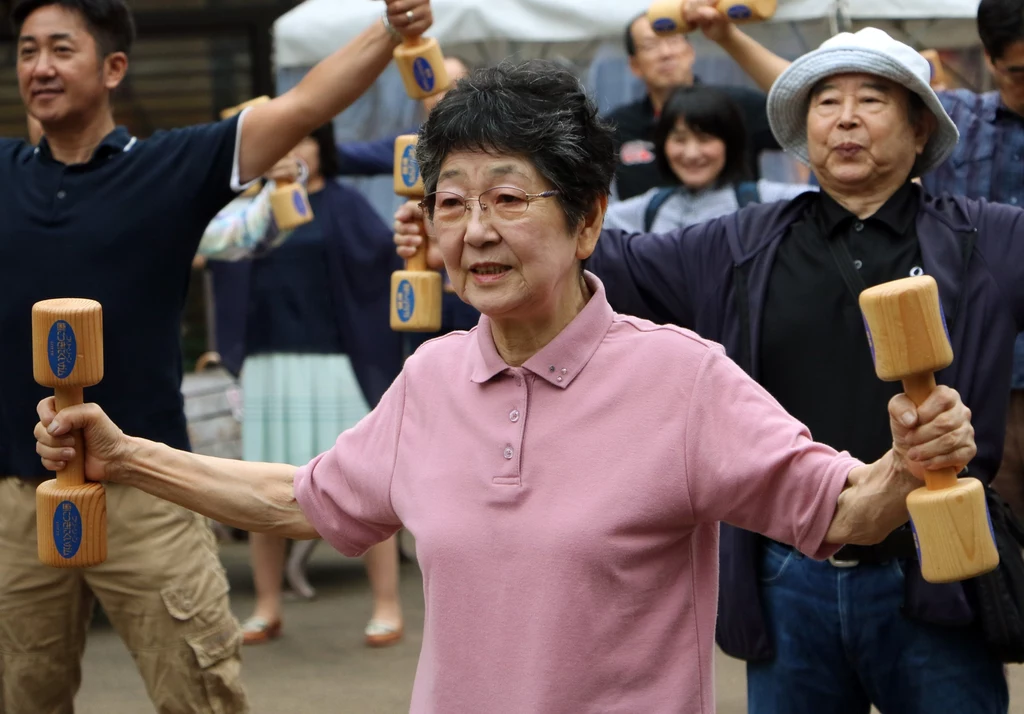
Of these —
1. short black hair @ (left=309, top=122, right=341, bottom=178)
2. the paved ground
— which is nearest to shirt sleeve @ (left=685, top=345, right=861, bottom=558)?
the paved ground

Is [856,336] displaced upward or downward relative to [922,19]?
downward

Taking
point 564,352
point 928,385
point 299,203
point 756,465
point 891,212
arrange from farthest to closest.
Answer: point 299,203 → point 891,212 → point 564,352 → point 756,465 → point 928,385

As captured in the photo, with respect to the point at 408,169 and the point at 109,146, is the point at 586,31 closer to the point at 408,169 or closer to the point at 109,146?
the point at 408,169

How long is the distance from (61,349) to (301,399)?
12.2 ft

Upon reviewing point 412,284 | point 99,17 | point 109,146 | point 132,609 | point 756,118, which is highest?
point 99,17

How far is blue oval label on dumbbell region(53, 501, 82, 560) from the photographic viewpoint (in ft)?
9.12

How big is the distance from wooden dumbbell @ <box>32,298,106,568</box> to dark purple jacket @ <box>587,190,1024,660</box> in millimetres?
1176

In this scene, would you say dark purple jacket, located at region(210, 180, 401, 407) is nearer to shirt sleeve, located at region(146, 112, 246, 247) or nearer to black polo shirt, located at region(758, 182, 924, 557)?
shirt sleeve, located at region(146, 112, 246, 247)

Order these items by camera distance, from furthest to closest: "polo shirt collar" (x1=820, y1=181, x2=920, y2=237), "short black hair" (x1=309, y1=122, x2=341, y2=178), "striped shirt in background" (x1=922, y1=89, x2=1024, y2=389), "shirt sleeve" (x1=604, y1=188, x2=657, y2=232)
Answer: "short black hair" (x1=309, y1=122, x2=341, y2=178), "shirt sleeve" (x1=604, y1=188, x2=657, y2=232), "striped shirt in background" (x1=922, y1=89, x2=1024, y2=389), "polo shirt collar" (x1=820, y1=181, x2=920, y2=237)

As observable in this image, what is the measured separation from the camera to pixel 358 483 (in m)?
2.54

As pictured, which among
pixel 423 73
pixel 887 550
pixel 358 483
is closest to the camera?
pixel 358 483

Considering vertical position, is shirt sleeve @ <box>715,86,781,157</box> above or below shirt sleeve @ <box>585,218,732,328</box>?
above

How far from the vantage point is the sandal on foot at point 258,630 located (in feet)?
20.4

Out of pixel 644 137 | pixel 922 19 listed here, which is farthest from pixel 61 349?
pixel 922 19
